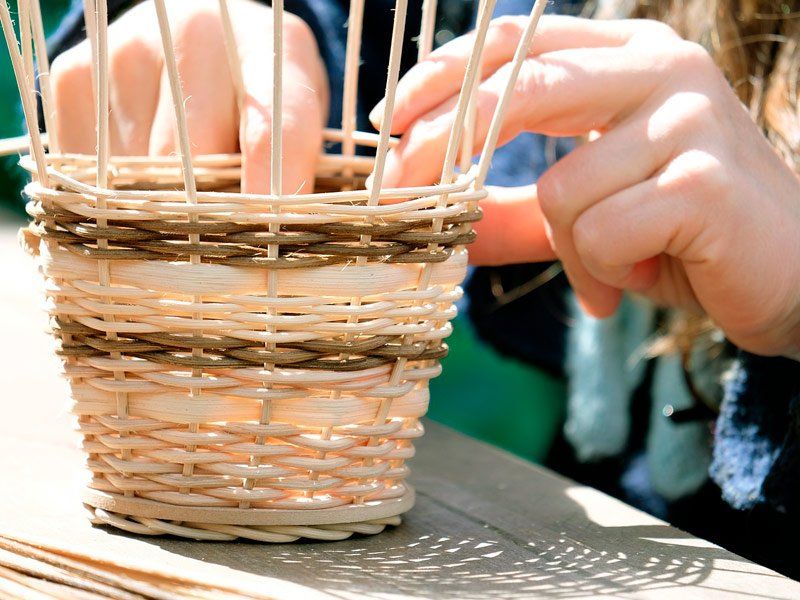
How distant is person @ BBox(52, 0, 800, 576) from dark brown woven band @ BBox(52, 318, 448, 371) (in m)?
0.10

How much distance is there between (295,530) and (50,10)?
146cm

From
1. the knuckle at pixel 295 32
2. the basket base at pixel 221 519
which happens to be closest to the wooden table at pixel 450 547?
the basket base at pixel 221 519

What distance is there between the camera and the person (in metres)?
0.47

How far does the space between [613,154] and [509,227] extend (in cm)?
12

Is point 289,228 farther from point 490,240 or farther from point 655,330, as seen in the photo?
point 655,330

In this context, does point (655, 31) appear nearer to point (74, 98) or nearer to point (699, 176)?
point (699, 176)

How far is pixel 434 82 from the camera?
44 cm

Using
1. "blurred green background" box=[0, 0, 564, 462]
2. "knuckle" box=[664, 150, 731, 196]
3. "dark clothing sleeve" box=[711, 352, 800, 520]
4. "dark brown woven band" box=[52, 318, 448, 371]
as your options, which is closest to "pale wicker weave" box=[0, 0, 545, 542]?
"dark brown woven band" box=[52, 318, 448, 371]

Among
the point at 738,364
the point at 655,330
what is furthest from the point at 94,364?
the point at 655,330

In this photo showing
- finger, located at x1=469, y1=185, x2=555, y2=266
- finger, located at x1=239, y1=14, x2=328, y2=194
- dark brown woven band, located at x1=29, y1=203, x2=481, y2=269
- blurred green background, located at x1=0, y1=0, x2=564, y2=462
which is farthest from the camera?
blurred green background, located at x1=0, y1=0, x2=564, y2=462

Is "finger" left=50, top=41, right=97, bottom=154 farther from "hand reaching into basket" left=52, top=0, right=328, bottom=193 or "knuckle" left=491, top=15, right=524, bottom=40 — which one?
"knuckle" left=491, top=15, right=524, bottom=40

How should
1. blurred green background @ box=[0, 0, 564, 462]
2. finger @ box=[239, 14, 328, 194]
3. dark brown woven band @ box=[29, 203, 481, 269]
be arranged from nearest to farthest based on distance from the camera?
dark brown woven band @ box=[29, 203, 481, 269], finger @ box=[239, 14, 328, 194], blurred green background @ box=[0, 0, 564, 462]

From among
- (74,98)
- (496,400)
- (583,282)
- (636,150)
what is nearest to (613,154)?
(636,150)

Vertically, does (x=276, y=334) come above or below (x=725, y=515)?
above
